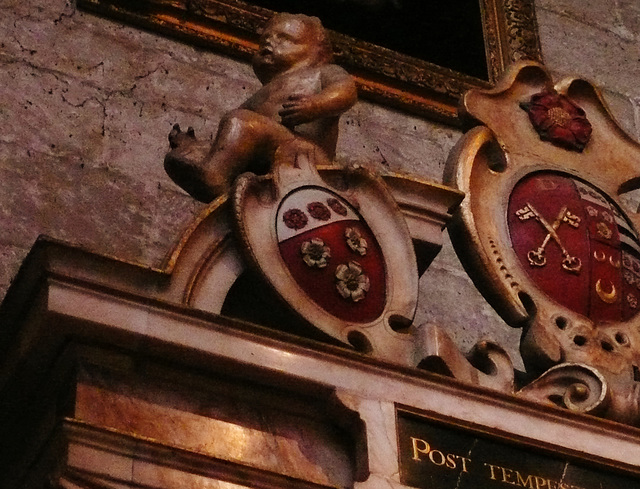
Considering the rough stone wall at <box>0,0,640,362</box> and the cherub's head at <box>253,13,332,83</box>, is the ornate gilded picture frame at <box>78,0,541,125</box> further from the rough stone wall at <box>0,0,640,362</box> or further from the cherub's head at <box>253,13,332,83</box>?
the cherub's head at <box>253,13,332,83</box>

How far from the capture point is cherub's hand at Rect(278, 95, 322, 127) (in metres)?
3.34

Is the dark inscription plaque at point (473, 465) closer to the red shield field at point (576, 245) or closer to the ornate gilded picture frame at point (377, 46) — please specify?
the red shield field at point (576, 245)

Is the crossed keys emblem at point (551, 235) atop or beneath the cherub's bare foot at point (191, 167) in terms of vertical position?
atop

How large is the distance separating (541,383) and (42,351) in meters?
1.04

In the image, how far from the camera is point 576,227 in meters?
3.49

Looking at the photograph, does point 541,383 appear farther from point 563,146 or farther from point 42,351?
point 42,351

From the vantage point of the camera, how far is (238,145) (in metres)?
3.25

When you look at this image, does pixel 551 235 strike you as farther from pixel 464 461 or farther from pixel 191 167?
pixel 191 167

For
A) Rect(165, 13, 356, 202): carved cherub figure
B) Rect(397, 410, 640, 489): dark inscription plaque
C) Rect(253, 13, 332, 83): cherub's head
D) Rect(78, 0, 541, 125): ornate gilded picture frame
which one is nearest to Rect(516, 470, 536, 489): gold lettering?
Rect(397, 410, 640, 489): dark inscription plaque

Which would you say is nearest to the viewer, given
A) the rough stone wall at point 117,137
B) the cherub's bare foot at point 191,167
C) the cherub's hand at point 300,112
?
the cherub's bare foot at point 191,167

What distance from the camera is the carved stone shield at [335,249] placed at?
3.03 metres

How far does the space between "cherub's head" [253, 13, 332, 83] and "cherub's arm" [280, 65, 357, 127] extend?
15 cm

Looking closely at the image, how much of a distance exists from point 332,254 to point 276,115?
416mm

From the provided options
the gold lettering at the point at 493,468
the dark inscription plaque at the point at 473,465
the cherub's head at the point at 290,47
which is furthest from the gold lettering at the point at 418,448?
the cherub's head at the point at 290,47
